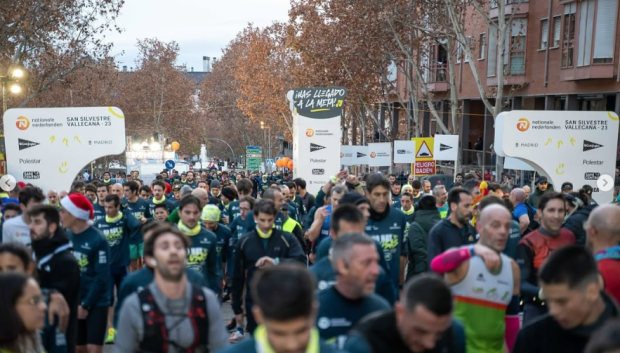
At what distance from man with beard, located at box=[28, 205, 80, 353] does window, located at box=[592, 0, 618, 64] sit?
956 inches

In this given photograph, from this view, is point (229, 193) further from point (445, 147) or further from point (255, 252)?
point (445, 147)

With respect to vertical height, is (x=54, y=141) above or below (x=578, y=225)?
above

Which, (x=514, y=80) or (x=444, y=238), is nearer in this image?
(x=444, y=238)

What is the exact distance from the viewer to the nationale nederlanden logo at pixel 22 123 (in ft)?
51.2

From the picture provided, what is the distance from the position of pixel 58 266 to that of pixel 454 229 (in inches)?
141

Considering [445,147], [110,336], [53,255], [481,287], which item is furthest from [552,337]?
[445,147]

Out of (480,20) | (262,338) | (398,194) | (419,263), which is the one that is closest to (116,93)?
(480,20)

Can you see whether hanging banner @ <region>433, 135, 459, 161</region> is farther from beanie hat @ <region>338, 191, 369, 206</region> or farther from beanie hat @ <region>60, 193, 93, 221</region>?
beanie hat @ <region>60, 193, 93, 221</region>

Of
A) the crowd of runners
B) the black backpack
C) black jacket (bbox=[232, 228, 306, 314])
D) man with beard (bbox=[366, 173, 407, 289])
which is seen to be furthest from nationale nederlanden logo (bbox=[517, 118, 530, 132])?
black jacket (bbox=[232, 228, 306, 314])

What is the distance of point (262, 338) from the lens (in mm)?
3158

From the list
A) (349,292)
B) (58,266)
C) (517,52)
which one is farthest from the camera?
(517,52)

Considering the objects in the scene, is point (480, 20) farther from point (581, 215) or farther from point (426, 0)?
point (581, 215)

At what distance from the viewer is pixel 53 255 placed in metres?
6.41

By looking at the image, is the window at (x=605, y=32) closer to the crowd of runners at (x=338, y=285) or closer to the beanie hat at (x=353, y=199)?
the crowd of runners at (x=338, y=285)
